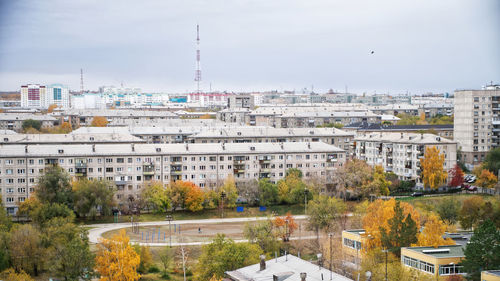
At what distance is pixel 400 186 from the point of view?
47594 mm

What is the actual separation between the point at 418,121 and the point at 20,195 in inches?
2454

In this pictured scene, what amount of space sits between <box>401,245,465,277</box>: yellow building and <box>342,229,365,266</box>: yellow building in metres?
Answer: 3.36

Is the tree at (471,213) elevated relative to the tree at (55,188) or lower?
lower

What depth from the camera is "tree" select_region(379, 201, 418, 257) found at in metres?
25.8

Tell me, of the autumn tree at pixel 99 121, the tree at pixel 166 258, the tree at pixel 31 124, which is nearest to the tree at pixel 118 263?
the tree at pixel 166 258

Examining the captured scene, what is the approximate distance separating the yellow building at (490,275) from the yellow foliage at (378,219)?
6342 mm

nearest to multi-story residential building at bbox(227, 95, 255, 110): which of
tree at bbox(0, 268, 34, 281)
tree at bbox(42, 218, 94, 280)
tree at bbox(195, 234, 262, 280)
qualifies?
tree at bbox(42, 218, 94, 280)

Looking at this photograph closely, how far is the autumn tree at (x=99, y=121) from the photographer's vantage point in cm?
8396

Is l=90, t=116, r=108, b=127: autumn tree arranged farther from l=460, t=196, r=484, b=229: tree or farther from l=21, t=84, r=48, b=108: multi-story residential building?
l=21, t=84, r=48, b=108: multi-story residential building

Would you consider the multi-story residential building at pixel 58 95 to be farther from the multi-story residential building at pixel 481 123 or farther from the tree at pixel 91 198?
the tree at pixel 91 198

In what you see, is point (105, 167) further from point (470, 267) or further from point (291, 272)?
point (470, 267)

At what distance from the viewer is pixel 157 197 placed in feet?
132

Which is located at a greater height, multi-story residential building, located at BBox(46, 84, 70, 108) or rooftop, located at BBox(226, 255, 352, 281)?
multi-story residential building, located at BBox(46, 84, 70, 108)

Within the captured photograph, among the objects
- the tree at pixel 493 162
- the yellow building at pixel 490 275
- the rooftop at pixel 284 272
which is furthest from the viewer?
the tree at pixel 493 162
